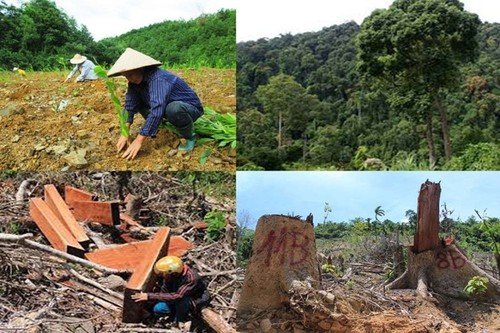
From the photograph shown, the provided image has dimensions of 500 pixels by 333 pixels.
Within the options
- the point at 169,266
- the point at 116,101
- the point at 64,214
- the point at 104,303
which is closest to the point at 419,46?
the point at 116,101

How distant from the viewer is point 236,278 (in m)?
5.98

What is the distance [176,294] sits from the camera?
A: 5.04 metres

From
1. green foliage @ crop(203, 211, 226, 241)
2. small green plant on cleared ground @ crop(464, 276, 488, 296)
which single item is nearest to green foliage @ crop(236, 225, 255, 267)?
green foliage @ crop(203, 211, 226, 241)

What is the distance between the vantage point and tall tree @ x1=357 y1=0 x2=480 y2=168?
12766 mm

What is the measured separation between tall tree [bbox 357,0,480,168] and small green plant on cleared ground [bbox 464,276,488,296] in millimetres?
4915

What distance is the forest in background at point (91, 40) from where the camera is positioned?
6711mm

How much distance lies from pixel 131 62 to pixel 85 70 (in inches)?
40.2

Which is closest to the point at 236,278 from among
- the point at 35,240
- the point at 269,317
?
the point at 269,317

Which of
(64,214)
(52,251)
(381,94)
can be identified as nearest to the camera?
(52,251)

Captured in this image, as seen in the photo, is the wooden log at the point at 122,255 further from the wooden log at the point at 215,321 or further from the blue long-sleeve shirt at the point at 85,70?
the blue long-sleeve shirt at the point at 85,70

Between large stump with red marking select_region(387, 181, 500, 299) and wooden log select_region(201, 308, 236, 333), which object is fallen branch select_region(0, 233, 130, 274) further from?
large stump with red marking select_region(387, 181, 500, 299)

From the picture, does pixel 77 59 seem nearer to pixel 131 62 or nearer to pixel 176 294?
pixel 131 62

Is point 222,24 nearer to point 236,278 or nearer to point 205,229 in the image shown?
point 205,229

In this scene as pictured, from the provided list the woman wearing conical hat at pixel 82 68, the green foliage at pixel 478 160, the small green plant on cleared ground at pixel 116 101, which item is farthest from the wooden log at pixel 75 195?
the green foliage at pixel 478 160
